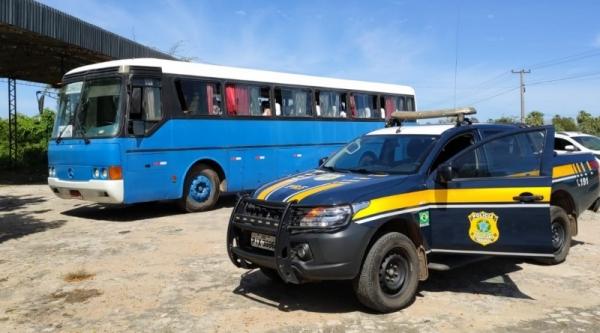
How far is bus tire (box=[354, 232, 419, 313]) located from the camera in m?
5.02

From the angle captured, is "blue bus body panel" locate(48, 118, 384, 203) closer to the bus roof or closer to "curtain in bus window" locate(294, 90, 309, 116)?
"curtain in bus window" locate(294, 90, 309, 116)

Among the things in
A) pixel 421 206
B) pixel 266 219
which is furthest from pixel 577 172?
pixel 266 219

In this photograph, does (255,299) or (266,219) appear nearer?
(266,219)

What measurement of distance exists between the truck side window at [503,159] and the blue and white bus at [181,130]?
6.87 metres

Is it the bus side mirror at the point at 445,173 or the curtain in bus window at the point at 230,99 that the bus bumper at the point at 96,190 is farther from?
the bus side mirror at the point at 445,173

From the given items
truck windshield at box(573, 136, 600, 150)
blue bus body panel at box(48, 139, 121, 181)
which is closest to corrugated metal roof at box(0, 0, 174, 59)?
blue bus body panel at box(48, 139, 121, 181)

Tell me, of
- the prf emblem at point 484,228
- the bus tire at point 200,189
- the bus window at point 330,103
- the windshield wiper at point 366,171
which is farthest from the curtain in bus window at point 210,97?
the prf emblem at point 484,228

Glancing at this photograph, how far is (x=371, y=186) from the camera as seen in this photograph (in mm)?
5215

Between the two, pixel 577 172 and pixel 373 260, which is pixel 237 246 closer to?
pixel 373 260

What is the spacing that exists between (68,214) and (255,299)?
7.44m

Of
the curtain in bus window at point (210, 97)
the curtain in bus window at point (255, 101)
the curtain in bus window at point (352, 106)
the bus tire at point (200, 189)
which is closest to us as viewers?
the bus tire at point (200, 189)

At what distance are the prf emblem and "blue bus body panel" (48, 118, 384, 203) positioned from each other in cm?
706

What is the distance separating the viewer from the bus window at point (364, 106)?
16087mm

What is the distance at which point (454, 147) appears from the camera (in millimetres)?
6219
